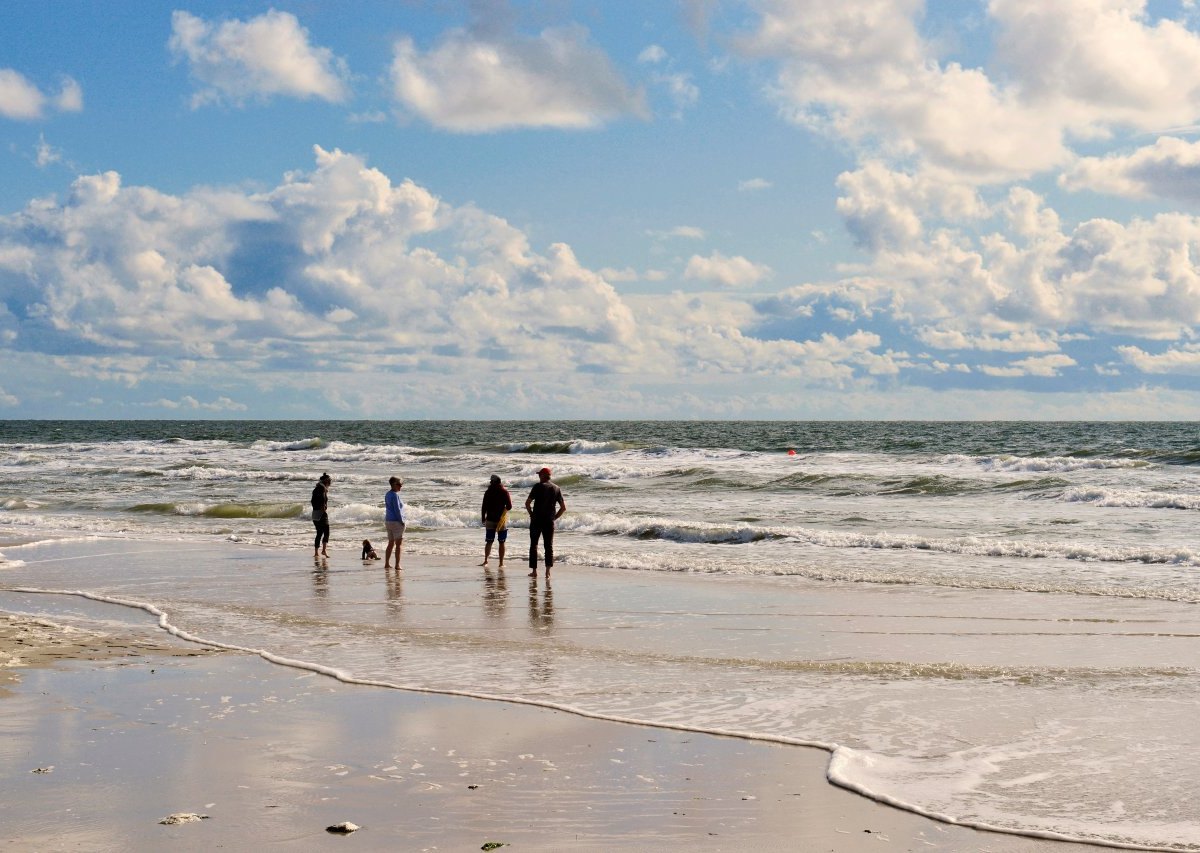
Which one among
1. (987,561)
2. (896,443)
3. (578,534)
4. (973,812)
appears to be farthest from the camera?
(896,443)

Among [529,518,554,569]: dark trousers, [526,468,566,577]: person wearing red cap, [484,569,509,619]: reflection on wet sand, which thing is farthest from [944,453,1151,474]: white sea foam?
[484,569,509,619]: reflection on wet sand

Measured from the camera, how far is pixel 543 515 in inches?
760

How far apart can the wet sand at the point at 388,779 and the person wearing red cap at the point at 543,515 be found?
927cm

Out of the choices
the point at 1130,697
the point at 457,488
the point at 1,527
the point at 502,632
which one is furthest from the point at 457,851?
the point at 457,488

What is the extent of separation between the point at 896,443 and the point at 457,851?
70.9 m

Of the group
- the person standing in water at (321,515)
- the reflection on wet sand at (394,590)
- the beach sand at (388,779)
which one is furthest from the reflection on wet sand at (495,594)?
the beach sand at (388,779)

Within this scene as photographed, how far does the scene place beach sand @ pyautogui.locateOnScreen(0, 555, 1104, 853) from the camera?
5938mm

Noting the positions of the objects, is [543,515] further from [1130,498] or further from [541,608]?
[1130,498]

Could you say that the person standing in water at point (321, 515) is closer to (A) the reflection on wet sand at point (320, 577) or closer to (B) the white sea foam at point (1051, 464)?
(A) the reflection on wet sand at point (320, 577)

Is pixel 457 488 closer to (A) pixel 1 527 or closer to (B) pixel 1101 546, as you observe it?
(A) pixel 1 527

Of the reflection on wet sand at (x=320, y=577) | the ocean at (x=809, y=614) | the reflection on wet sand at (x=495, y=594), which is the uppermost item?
the ocean at (x=809, y=614)

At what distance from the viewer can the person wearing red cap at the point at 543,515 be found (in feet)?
62.2

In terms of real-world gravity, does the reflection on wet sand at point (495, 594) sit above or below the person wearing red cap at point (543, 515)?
below

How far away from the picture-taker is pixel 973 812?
21.4 feet
